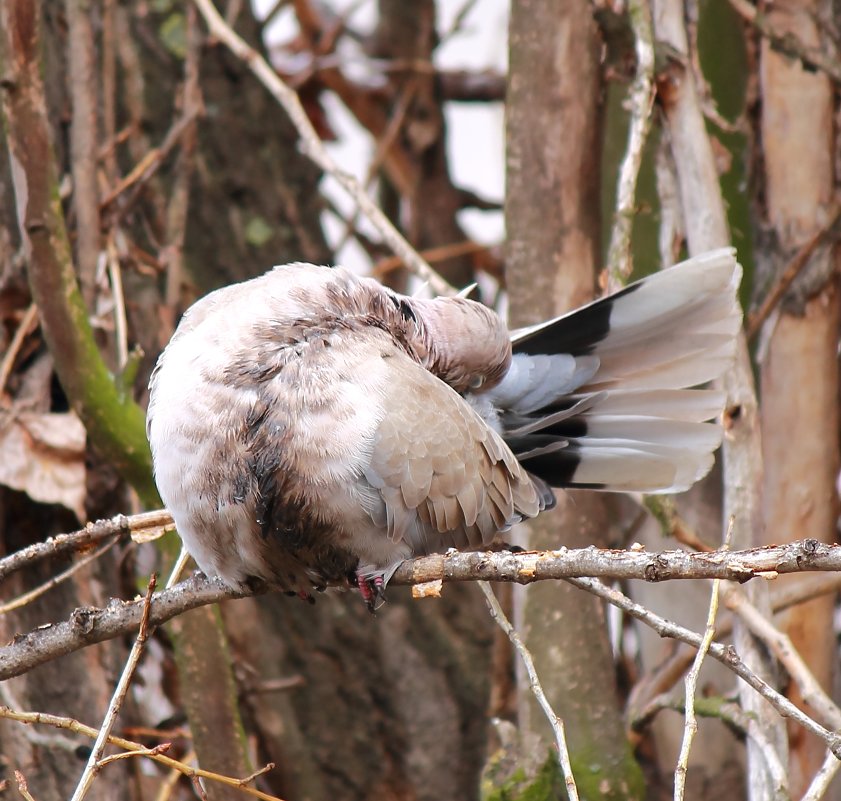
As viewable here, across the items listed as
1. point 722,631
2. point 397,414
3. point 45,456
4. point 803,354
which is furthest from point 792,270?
point 45,456

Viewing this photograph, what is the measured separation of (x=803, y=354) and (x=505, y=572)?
1846 mm

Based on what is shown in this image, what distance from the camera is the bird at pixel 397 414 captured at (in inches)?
78.2

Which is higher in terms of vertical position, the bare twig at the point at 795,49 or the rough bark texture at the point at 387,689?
the bare twig at the point at 795,49

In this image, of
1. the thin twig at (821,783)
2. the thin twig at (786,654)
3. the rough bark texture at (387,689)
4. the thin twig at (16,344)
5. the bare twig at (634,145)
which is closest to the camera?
the thin twig at (821,783)

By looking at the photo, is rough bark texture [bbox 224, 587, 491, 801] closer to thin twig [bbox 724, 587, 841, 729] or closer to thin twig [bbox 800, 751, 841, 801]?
thin twig [bbox 724, 587, 841, 729]

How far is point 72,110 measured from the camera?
301cm

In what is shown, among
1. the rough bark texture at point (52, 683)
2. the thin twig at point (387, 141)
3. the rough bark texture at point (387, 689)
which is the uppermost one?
the thin twig at point (387, 141)

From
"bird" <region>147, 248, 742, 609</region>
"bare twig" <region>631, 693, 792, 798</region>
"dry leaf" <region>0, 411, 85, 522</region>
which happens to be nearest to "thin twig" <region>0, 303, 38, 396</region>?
"dry leaf" <region>0, 411, 85, 522</region>

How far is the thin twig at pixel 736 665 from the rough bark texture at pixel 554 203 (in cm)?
104

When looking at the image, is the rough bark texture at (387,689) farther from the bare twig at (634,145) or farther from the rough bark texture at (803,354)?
the bare twig at (634,145)

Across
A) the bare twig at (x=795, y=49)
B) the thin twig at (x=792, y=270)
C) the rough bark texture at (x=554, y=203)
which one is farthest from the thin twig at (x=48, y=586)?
the bare twig at (x=795, y=49)

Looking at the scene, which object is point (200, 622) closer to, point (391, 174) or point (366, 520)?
point (366, 520)

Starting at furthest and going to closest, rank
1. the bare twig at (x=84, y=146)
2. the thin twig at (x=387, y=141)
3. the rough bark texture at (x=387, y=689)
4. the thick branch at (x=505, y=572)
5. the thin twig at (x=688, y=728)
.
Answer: the thin twig at (x=387, y=141), the rough bark texture at (x=387, y=689), the bare twig at (x=84, y=146), the thin twig at (x=688, y=728), the thick branch at (x=505, y=572)

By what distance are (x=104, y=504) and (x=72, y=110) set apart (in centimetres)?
101
